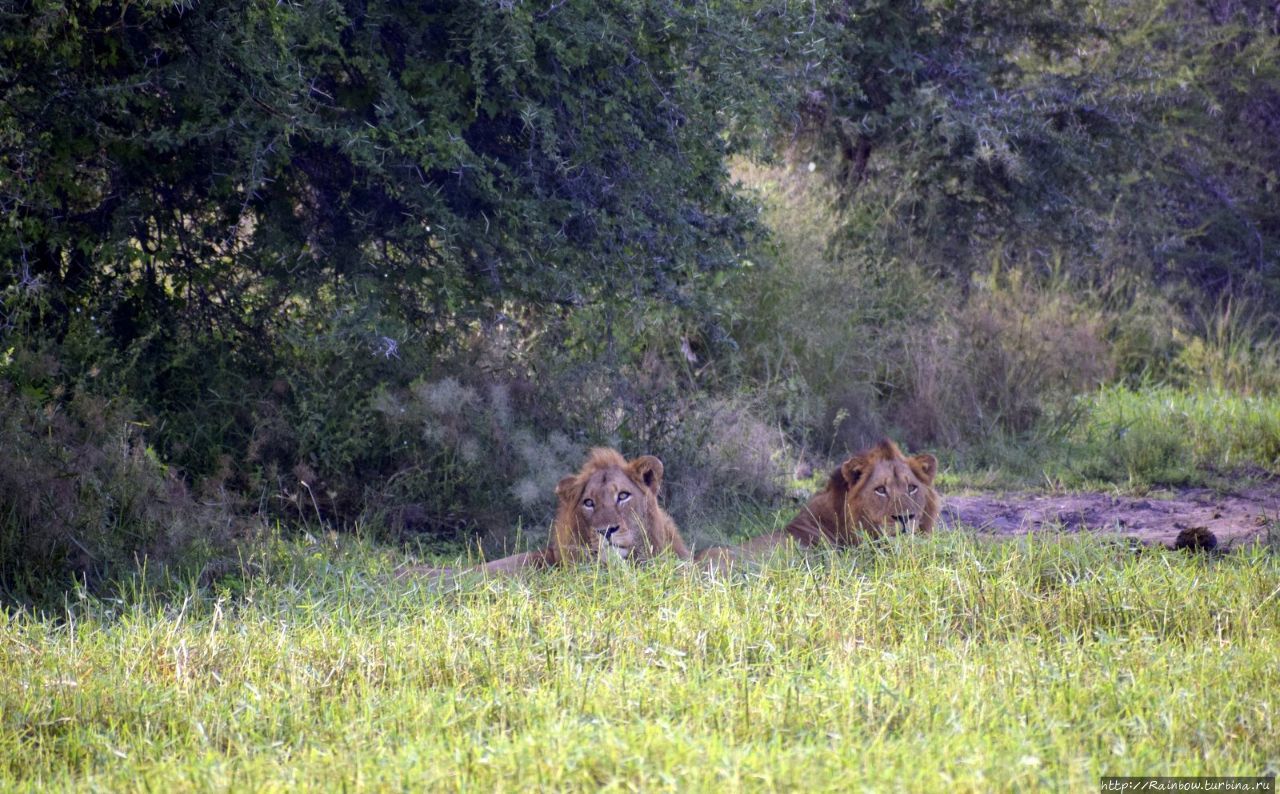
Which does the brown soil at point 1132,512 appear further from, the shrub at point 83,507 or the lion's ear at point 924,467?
the shrub at point 83,507

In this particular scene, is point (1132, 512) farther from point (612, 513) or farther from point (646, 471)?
point (612, 513)

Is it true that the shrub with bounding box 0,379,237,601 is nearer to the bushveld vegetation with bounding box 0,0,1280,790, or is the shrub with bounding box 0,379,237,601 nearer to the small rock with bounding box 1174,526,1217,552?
the bushveld vegetation with bounding box 0,0,1280,790

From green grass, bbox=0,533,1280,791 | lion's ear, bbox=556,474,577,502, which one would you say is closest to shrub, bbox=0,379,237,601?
green grass, bbox=0,533,1280,791

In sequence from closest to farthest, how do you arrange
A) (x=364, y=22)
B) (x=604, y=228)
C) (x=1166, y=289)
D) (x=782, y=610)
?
(x=782, y=610) < (x=364, y=22) < (x=604, y=228) < (x=1166, y=289)

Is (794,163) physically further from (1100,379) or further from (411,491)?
(411,491)

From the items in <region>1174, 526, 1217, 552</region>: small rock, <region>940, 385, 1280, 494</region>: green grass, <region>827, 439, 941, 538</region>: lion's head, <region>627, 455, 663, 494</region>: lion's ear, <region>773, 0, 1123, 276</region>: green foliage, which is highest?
<region>773, 0, 1123, 276</region>: green foliage

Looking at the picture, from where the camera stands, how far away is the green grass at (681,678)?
3.74m

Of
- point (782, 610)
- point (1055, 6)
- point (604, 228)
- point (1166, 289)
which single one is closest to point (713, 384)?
point (604, 228)

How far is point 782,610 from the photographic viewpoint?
548 centimetres

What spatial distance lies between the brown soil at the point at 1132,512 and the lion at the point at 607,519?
6.49 ft

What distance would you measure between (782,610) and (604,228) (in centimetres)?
349

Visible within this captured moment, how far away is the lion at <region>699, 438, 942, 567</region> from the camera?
23.2ft

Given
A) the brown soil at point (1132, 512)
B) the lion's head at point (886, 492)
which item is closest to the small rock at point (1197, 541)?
the brown soil at point (1132, 512)

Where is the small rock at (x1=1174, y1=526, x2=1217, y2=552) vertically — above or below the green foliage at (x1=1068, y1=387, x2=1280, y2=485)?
above
